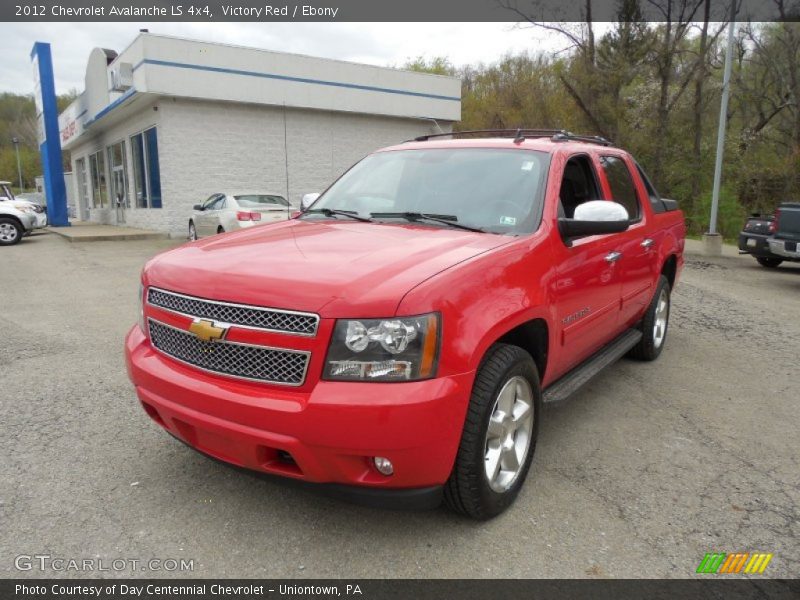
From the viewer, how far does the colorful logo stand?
2516mm

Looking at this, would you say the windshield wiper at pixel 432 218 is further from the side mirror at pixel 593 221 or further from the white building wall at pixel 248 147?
the white building wall at pixel 248 147

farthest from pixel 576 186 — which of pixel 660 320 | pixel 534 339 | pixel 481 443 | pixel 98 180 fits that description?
pixel 98 180

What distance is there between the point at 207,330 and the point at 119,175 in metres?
23.5

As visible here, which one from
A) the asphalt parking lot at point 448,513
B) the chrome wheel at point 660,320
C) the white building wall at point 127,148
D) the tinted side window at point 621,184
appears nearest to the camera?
the asphalt parking lot at point 448,513

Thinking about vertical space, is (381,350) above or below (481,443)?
above

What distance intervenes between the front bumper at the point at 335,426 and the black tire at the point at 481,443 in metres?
0.10

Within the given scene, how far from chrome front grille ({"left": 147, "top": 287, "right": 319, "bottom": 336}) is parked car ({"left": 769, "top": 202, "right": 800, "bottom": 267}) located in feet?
31.8

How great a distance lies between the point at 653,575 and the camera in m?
2.46

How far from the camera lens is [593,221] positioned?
3.25 metres

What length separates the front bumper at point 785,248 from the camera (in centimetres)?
934

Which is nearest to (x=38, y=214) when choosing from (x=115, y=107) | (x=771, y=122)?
(x=115, y=107)

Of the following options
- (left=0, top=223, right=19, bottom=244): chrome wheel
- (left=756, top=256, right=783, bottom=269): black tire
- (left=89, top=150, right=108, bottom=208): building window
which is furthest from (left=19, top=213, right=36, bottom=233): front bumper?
(left=756, top=256, right=783, bottom=269): black tire
